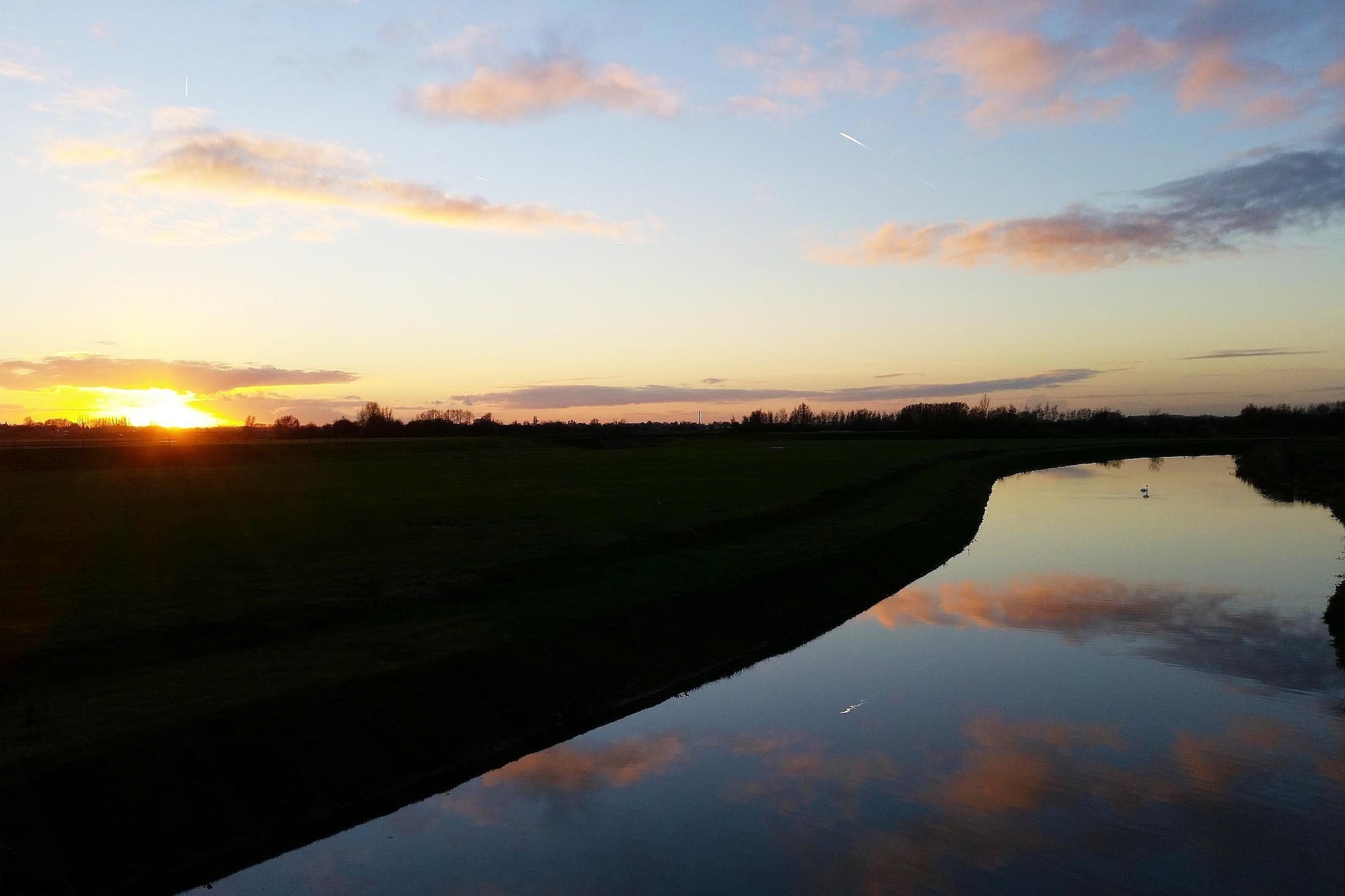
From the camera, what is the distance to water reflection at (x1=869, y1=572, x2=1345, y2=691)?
24.2 m

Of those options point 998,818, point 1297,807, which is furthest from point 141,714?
point 1297,807

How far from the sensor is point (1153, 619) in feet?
97.5

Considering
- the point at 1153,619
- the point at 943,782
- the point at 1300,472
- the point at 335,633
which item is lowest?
the point at 943,782

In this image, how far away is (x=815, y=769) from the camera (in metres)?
17.8

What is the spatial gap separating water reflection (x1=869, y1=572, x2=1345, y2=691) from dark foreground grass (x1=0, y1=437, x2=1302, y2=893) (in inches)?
137

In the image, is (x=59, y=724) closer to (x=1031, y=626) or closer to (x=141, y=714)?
(x=141, y=714)

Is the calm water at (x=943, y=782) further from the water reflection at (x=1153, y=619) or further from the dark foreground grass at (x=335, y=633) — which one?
the dark foreground grass at (x=335, y=633)

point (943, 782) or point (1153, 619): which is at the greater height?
point (1153, 619)

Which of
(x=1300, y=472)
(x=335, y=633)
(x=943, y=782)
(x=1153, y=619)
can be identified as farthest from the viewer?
(x=1300, y=472)

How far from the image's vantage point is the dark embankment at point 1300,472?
71.5 metres

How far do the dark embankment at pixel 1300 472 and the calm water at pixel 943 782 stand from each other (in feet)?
144

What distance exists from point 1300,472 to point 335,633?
96.3 m

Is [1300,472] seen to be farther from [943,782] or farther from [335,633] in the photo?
[335,633]

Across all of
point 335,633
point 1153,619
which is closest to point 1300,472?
point 1153,619
